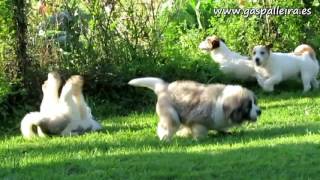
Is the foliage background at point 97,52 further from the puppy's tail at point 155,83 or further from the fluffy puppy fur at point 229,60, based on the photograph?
the puppy's tail at point 155,83

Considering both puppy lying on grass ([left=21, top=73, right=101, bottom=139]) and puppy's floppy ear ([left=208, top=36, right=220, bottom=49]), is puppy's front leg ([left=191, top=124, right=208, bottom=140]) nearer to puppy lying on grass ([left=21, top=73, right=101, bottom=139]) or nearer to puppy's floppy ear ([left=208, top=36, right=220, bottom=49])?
puppy lying on grass ([left=21, top=73, right=101, bottom=139])

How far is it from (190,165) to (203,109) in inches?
60.3

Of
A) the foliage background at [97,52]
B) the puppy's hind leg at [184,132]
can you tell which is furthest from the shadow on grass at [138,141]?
the foliage background at [97,52]

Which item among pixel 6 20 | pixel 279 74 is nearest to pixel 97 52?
pixel 6 20

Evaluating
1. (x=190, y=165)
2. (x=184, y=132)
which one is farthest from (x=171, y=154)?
(x=184, y=132)

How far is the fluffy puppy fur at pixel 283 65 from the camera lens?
12.8 metres

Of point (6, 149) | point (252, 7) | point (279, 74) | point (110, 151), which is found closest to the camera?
point (110, 151)

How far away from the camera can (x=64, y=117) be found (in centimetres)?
976

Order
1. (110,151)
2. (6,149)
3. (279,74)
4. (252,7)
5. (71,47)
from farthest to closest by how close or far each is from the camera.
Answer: (252,7), (279,74), (71,47), (6,149), (110,151)

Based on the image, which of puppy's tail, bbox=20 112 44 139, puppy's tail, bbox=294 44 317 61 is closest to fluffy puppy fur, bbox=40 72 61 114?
puppy's tail, bbox=20 112 44 139

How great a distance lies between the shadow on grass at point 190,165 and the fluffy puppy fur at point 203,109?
0.79 metres

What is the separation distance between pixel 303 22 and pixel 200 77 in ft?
9.98

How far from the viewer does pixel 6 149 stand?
29.4 ft

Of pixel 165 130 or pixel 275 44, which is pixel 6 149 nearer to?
pixel 165 130
